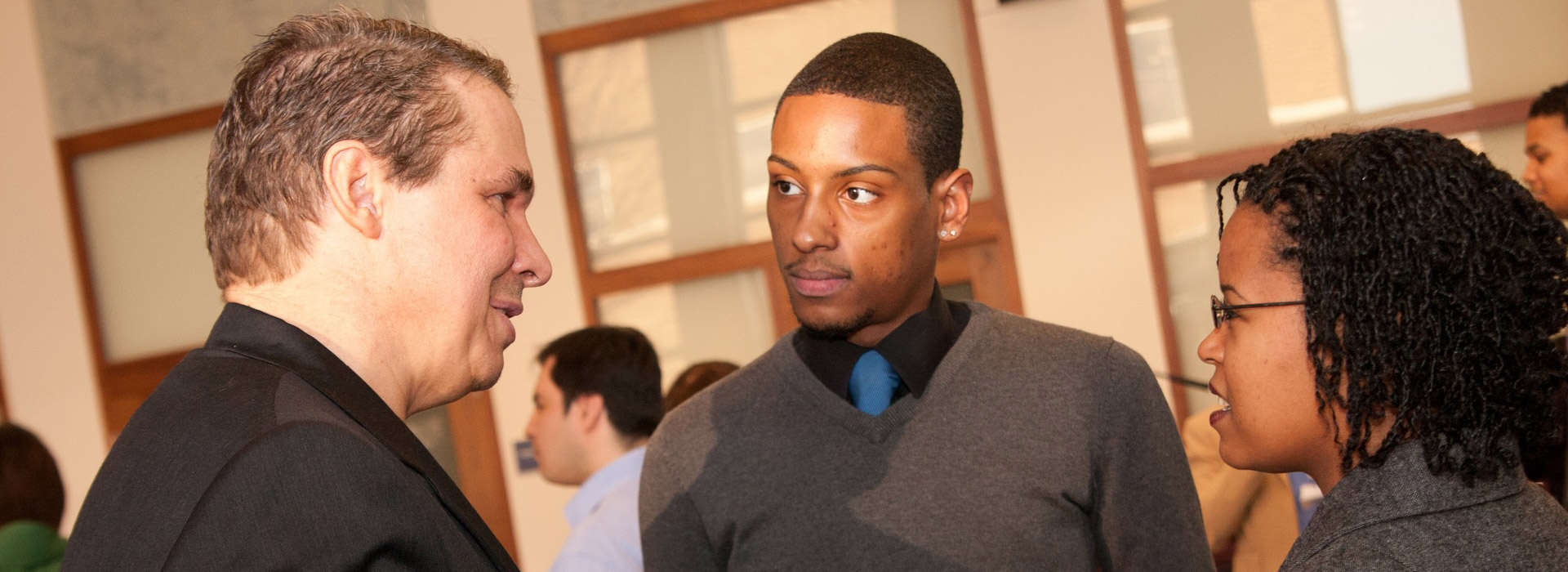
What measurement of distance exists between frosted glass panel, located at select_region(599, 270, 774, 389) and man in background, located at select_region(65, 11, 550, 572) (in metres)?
3.99

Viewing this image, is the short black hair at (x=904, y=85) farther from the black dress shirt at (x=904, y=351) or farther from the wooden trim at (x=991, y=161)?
the wooden trim at (x=991, y=161)

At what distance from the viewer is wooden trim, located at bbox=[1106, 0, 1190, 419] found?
15.5ft

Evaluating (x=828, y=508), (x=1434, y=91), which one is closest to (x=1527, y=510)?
(x=828, y=508)

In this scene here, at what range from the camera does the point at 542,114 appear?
204 inches

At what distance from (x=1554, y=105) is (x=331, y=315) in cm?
359

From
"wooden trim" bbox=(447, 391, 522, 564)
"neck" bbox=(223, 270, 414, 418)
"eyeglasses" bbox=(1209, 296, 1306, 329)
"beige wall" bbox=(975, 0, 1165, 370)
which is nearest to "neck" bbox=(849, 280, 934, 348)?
"eyeglasses" bbox=(1209, 296, 1306, 329)

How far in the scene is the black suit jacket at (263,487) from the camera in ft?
2.61

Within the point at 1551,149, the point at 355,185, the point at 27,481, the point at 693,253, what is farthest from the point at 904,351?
the point at 693,253

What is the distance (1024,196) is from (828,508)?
3.46 m

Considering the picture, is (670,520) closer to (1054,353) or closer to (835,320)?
(835,320)

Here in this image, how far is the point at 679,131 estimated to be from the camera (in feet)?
17.1

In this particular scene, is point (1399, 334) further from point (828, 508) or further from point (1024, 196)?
point (1024, 196)

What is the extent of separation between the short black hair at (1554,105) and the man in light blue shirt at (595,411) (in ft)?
8.81

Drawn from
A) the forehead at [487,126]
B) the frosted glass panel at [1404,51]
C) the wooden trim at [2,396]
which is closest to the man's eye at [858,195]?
the forehead at [487,126]
